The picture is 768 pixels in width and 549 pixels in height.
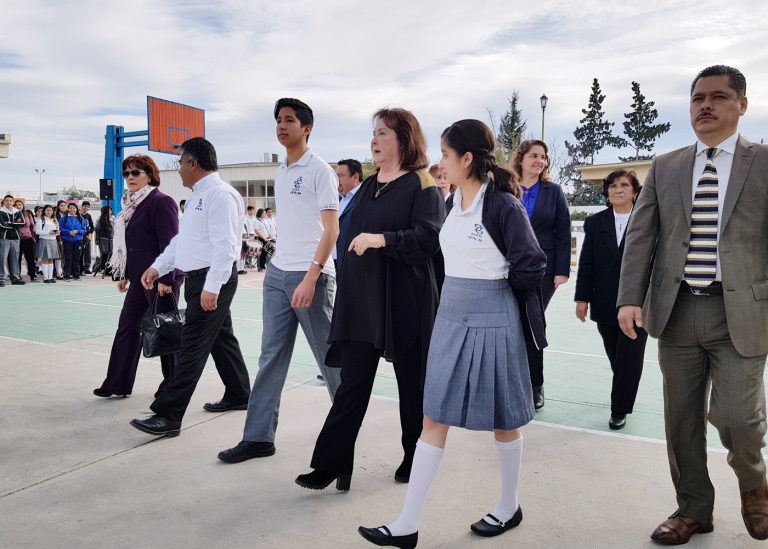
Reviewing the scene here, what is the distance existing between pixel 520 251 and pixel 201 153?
2.70 metres

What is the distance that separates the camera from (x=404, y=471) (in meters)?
3.79

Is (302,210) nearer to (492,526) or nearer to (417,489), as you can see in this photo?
(417,489)

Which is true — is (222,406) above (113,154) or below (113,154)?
below

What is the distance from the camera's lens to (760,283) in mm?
2932

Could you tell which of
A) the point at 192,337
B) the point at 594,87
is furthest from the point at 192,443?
the point at 594,87

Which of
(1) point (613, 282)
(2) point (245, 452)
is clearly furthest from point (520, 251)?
(1) point (613, 282)

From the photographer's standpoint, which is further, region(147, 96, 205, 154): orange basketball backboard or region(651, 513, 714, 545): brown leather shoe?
region(147, 96, 205, 154): orange basketball backboard

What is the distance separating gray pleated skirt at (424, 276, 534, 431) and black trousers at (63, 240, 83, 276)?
52.2ft

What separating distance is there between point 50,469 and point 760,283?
387 cm

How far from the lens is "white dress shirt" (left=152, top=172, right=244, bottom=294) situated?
4.43 metres

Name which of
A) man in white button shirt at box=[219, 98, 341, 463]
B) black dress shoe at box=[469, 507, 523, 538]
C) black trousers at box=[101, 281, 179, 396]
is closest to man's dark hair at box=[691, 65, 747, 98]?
man in white button shirt at box=[219, 98, 341, 463]

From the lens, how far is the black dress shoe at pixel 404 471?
12.4 ft

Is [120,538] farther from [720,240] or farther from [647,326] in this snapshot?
[720,240]

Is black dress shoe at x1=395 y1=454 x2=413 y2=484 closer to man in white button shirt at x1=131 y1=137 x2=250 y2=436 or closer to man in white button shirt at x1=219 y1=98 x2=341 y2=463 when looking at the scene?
man in white button shirt at x1=219 y1=98 x2=341 y2=463
